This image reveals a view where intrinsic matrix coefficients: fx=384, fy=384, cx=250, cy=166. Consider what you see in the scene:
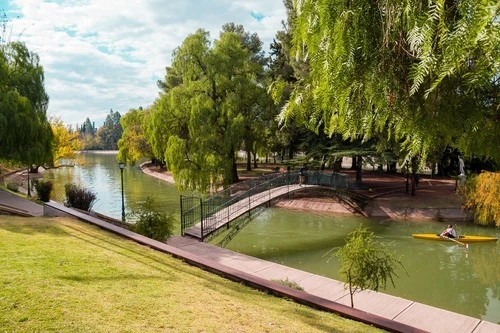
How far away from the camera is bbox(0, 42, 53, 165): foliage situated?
1730 centimetres

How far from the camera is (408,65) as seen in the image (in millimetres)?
2461

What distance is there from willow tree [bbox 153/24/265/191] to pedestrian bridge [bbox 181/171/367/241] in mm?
2796

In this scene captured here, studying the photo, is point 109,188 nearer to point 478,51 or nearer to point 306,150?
Result: point 306,150

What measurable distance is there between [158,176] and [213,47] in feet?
71.3

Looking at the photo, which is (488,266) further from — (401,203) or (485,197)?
(401,203)

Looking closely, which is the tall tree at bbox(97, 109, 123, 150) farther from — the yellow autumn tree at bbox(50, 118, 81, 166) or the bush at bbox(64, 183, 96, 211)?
the bush at bbox(64, 183, 96, 211)

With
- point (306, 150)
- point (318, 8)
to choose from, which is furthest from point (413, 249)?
point (318, 8)

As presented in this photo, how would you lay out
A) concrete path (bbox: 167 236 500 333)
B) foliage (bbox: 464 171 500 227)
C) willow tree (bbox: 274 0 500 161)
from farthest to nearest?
foliage (bbox: 464 171 500 227)
concrete path (bbox: 167 236 500 333)
willow tree (bbox: 274 0 500 161)

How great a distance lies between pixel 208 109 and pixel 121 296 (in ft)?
67.9

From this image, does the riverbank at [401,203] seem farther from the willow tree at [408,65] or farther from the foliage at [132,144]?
the foliage at [132,144]

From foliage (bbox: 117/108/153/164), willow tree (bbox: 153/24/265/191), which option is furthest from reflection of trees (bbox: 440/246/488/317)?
foliage (bbox: 117/108/153/164)

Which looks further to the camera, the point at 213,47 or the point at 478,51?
the point at 213,47

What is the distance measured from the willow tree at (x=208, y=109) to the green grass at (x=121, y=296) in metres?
15.3

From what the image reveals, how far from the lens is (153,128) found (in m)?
27.7
